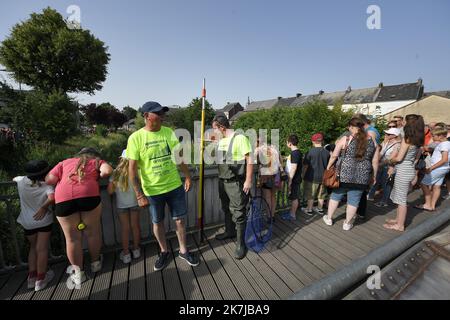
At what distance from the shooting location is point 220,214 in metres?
3.92

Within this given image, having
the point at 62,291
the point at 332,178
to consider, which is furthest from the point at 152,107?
the point at 332,178

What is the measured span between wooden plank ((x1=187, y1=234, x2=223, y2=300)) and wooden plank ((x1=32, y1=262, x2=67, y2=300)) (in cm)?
162

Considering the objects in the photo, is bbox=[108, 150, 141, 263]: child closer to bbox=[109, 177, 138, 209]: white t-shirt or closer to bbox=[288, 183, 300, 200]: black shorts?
bbox=[109, 177, 138, 209]: white t-shirt

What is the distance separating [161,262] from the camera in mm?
2762

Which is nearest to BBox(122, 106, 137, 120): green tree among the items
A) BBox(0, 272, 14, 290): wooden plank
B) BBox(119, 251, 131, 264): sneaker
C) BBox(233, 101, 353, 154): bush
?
BBox(233, 101, 353, 154): bush

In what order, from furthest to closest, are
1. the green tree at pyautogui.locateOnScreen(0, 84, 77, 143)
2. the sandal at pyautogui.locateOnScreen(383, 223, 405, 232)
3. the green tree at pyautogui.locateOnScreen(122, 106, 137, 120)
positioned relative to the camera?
the green tree at pyautogui.locateOnScreen(122, 106, 137, 120) < the green tree at pyautogui.locateOnScreen(0, 84, 77, 143) < the sandal at pyautogui.locateOnScreen(383, 223, 405, 232)

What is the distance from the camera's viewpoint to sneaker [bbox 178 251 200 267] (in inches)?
111

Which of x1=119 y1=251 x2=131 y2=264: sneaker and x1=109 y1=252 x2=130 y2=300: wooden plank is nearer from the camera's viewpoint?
x1=109 y1=252 x2=130 y2=300: wooden plank

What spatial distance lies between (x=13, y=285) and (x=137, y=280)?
1.41m

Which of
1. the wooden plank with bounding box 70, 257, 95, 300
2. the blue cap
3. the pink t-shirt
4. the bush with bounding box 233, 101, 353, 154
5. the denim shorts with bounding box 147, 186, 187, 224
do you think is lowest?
the wooden plank with bounding box 70, 257, 95, 300

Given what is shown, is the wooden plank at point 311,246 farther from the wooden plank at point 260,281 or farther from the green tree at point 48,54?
the green tree at point 48,54

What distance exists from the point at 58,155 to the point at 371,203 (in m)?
14.3
